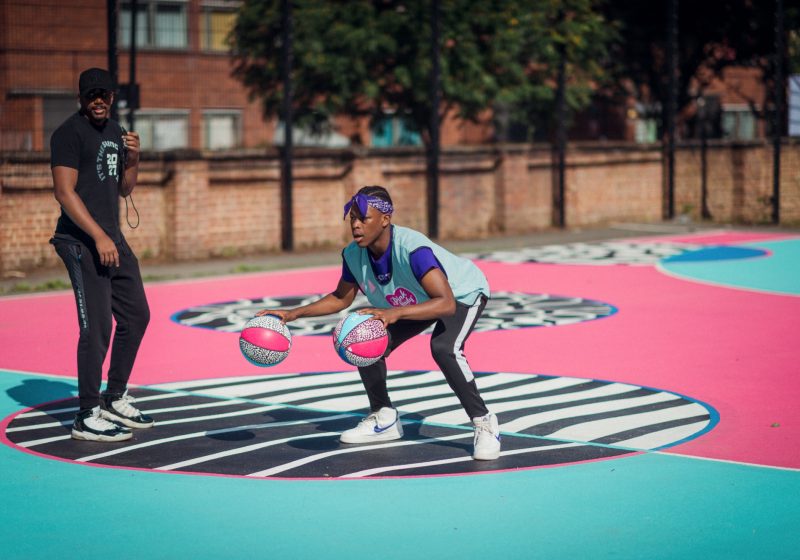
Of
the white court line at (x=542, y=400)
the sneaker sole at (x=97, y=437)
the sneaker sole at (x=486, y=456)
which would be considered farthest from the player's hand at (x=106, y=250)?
the sneaker sole at (x=486, y=456)

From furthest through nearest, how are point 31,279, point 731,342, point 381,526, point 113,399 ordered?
point 31,279, point 731,342, point 113,399, point 381,526

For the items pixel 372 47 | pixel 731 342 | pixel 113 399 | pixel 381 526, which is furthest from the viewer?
pixel 372 47

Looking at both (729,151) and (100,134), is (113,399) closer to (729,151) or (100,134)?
(100,134)

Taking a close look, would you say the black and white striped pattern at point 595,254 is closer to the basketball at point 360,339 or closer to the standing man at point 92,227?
the standing man at point 92,227

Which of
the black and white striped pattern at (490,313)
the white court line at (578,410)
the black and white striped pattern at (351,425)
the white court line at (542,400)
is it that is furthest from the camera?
the black and white striped pattern at (490,313)

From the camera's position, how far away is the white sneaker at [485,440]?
7.51m

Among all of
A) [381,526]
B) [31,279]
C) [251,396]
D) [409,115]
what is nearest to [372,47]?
[409,115]

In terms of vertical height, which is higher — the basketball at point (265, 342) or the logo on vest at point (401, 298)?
the logo on vest at point (401, 298)

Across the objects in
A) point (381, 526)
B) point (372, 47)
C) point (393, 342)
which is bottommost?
point (381, 526)

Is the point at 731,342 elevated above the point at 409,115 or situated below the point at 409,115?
below

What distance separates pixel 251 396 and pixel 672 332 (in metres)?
5.06

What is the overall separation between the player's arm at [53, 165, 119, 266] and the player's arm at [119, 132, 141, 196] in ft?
1.67

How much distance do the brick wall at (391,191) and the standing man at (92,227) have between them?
10709mm

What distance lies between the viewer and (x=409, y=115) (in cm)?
2689
